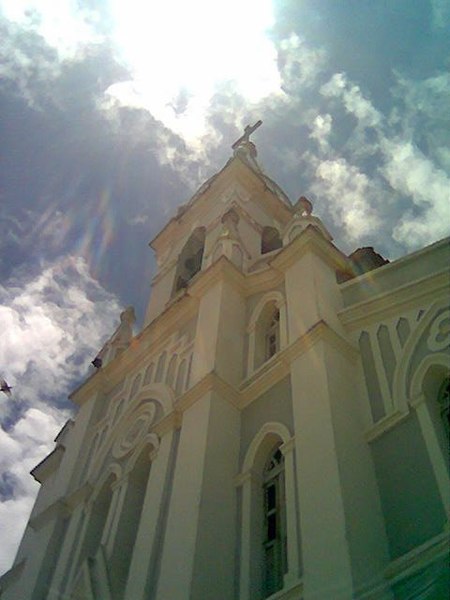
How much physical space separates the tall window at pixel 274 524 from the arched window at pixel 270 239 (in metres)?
11.0

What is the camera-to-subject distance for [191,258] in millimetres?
22047

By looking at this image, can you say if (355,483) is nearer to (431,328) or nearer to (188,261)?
(431,328)

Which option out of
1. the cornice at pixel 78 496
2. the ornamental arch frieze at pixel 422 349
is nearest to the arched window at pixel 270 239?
the cornice at pixel 78 496

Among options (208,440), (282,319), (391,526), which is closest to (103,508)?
(208,440)

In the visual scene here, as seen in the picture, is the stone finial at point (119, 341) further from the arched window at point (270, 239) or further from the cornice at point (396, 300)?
the cornice at point (396, 300)

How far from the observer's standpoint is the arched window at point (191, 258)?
21062mm

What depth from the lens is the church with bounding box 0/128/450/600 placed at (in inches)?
320

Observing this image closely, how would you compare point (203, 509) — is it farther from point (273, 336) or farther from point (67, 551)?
point (273, 336)

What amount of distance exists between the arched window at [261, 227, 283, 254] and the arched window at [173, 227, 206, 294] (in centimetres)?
213

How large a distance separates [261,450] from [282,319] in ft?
10.5

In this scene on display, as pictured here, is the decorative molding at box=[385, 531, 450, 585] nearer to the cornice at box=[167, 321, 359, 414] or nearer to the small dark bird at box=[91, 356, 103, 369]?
the cornice at box=[167, 321, 359, 414]

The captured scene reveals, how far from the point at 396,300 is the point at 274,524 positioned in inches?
160

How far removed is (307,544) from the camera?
26.8 ft

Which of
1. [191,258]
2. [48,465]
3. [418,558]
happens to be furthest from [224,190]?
[418,558]
